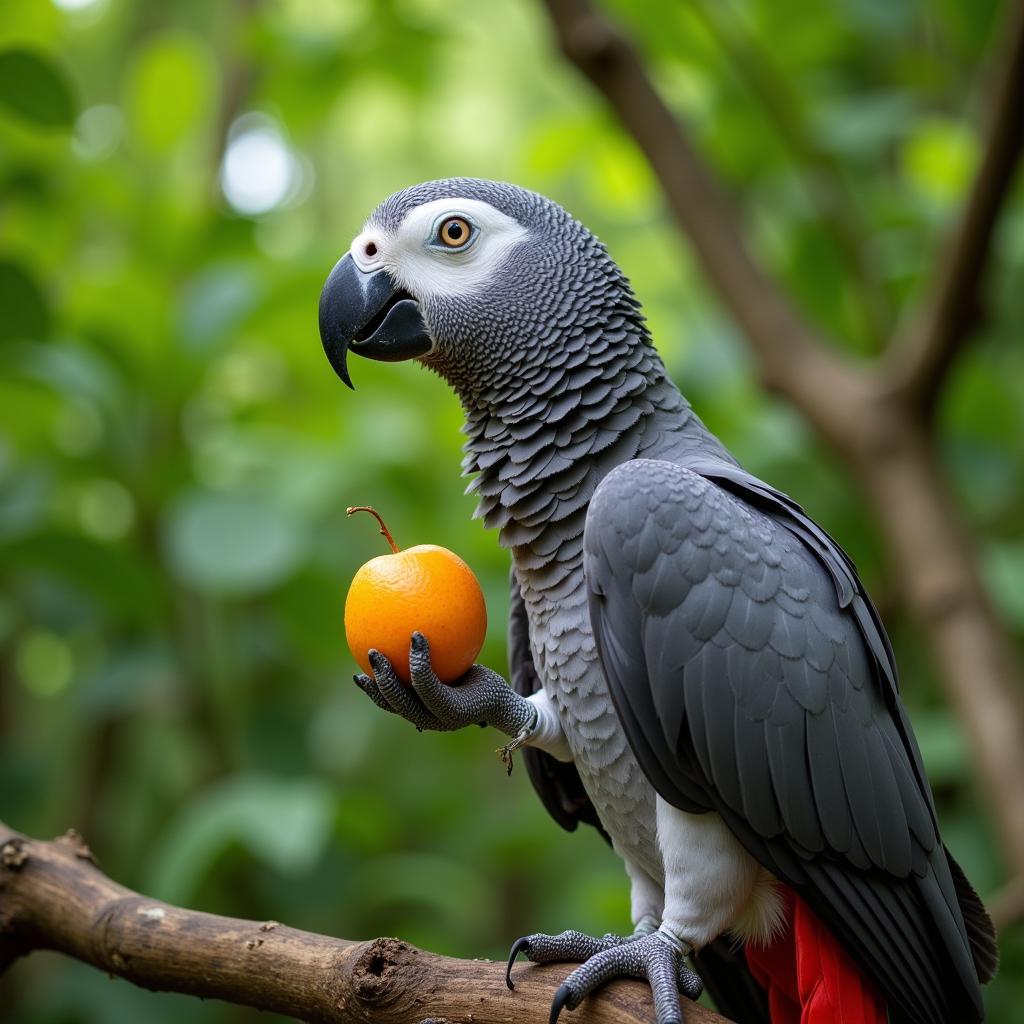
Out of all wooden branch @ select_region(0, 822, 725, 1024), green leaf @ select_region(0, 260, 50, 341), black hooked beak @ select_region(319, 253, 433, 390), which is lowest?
wooden branch @ select_region(0, 822, 725, 1024)

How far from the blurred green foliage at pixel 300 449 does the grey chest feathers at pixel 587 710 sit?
0.81 metres

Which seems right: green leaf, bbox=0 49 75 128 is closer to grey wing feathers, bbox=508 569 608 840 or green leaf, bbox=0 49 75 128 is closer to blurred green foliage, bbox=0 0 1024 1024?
blurred green foliage, bbox=0 0 1024 1024

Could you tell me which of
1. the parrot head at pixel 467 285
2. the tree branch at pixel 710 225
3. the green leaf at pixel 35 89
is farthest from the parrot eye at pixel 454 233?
the tree branch at pixel 710 225

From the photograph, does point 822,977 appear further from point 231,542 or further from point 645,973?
point 231,542

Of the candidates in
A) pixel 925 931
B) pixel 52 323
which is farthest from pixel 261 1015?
pixel 925 931

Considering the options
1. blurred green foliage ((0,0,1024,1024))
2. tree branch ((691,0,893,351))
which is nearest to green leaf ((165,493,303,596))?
blurred green foliage ((0,0,1024,1024))

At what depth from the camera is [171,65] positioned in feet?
7.67

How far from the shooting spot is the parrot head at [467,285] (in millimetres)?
1042

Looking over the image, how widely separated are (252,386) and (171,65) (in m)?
0.74

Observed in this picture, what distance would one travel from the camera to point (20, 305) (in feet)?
5.99

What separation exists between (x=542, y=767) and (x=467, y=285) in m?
0.51

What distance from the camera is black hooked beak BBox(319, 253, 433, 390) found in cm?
107

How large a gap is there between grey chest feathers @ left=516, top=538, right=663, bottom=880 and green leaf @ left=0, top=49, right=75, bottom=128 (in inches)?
45.9

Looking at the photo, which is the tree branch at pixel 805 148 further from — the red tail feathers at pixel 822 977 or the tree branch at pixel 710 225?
the red tail feathers at pixel 822 977
